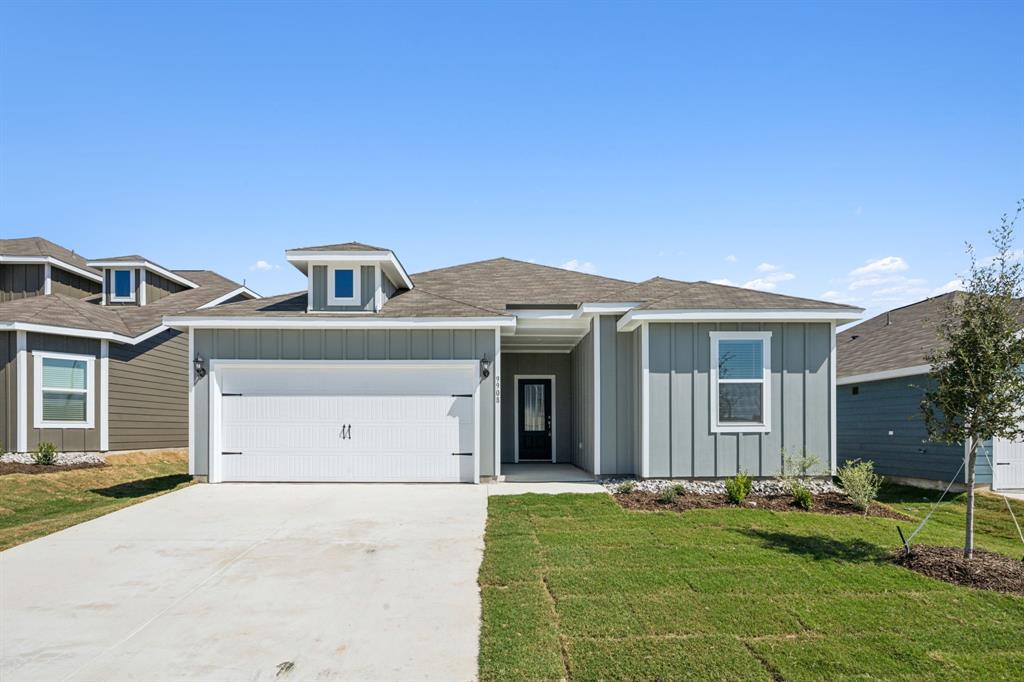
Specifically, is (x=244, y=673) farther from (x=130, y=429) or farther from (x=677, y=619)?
(x=130, y=429)

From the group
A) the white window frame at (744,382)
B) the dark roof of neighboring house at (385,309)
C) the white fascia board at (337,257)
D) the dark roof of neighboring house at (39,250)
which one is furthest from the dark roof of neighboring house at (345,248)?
the dark roof of neighboring house at (39,250)

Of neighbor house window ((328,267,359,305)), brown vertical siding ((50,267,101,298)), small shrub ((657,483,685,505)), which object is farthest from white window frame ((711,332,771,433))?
brown vertical siding ((50,267,101,298))

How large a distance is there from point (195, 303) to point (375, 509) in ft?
36.2

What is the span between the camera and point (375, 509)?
8.32 metres

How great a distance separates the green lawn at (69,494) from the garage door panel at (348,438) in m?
1.36

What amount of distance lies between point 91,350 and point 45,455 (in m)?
2.65

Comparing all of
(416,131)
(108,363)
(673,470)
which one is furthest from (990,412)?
(108,363)

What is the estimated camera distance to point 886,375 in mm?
12500

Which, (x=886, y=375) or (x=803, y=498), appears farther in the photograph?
(x=886, y=375)

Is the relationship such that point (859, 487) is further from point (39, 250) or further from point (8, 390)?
A: point (39, 250)

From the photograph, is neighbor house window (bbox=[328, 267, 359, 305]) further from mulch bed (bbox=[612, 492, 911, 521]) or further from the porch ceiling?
mulch bed (bbox=[612, 492, 911, 521])

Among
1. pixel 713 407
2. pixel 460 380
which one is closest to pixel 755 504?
pixel 713 407


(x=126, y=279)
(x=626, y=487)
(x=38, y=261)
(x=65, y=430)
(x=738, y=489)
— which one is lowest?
(x=626, y=487)

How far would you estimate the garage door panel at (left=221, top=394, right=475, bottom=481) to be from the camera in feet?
34.2
